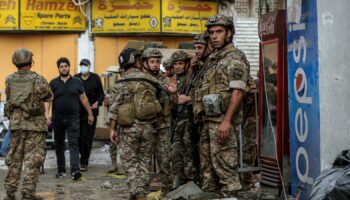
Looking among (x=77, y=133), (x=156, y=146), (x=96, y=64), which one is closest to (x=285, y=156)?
(x=156, y=146)

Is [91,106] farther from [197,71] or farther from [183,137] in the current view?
[197,71]

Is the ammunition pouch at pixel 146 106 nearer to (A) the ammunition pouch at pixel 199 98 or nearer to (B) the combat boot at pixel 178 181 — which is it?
(A) the ammunition pouch at pixel 199 98

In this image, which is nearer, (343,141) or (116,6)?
(343,141)

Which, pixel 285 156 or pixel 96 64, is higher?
pixel 96 64

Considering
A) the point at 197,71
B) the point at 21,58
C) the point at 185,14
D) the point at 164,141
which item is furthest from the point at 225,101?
the point at 185,14

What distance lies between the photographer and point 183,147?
7.92m

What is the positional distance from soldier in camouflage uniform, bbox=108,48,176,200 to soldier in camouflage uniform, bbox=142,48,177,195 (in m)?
0.31

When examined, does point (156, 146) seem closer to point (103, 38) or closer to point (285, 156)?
point (285, 156)

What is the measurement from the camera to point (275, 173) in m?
6.01

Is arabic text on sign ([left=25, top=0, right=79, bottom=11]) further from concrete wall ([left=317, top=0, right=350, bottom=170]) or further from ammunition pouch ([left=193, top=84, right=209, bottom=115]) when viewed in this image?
concrete wall ([left=317, top=0, right=350, bottom=170])

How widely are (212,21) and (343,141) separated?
6.40 ft

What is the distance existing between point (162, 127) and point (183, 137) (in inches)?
17.4

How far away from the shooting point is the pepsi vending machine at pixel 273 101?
5.85 metres

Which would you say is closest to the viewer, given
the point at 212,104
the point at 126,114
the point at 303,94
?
the point at 303,94
